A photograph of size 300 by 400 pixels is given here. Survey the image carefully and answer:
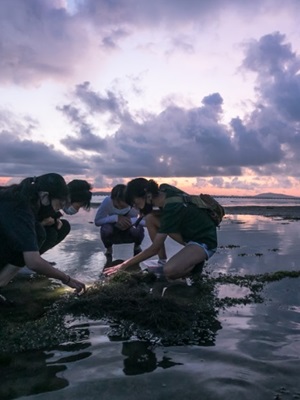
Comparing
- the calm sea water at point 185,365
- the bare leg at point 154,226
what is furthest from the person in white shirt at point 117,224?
the calm sea water at point 185,365

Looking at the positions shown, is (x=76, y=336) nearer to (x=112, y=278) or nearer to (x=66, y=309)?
(x=66, y=309)

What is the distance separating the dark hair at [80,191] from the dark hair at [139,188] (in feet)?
2.21

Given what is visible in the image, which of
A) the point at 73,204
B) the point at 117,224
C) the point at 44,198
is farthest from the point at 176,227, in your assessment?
the point at 117,224

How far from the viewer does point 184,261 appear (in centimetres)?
650

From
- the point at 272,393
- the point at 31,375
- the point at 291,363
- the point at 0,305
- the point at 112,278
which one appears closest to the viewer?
the point at 272,393

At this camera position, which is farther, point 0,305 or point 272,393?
point 0,305

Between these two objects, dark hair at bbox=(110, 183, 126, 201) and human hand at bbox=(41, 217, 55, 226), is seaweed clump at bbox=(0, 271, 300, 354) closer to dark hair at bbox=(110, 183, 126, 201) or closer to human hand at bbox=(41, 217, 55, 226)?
human hand at bbox=(41, 217, 55, 226)

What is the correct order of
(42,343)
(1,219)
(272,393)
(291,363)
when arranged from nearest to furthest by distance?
(272,393)
(291,363)
(42,343)
(1,219)

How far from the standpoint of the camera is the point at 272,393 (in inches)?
119

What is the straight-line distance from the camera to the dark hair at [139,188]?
6.71 m

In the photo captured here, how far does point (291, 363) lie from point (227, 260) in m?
6.10

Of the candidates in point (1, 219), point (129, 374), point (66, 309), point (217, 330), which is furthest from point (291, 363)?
point (1, 219)

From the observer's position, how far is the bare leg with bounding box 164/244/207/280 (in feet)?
21.3

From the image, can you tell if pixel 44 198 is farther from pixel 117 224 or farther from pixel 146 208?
pixel 117 224
